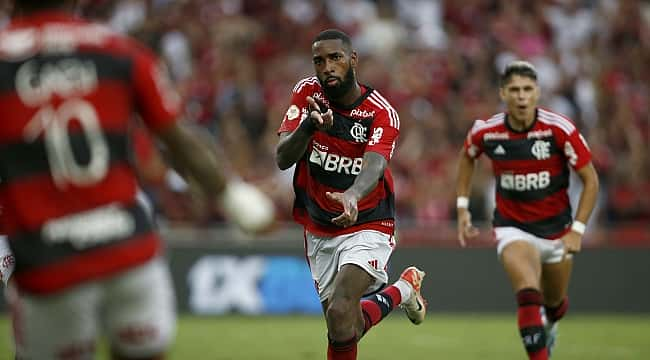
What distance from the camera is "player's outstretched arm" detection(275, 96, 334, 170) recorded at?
7.39m

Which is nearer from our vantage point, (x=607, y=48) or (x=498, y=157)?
(x=498, y=157)

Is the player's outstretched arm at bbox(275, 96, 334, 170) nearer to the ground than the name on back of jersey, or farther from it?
nearer to the ground

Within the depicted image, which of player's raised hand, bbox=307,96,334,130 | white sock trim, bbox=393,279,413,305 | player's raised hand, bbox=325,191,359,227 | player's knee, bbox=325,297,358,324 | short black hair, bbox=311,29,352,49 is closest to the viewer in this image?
player's raised hand, bbox=325,191,359,227

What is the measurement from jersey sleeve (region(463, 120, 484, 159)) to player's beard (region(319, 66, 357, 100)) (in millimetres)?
2203

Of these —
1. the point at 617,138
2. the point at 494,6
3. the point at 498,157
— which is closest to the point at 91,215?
the point at 498,157

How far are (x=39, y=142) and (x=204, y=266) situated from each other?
39.7 ft

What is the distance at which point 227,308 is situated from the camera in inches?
648

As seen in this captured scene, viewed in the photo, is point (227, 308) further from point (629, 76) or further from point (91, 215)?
point (91, 215)

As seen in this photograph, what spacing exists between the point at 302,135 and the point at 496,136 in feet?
9.43

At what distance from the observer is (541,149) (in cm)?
978

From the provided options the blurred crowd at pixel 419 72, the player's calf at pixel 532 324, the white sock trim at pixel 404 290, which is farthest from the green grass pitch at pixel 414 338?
the player's calf at pixel 532 324

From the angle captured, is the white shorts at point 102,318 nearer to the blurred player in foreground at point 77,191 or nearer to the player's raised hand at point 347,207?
the blurred player in foreground at point 77,191

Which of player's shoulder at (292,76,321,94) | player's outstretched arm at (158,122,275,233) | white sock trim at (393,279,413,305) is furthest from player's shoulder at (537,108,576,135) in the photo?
player's outstretched arm at (158,122,275,233)

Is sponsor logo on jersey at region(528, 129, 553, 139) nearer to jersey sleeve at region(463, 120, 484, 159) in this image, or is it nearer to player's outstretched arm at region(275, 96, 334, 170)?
jersey sleeve at region(463, 120, 484, 159)
